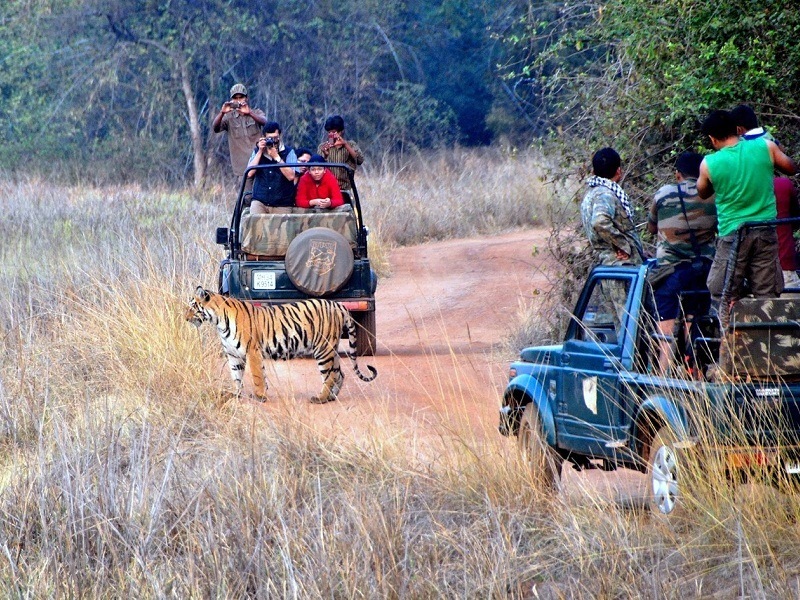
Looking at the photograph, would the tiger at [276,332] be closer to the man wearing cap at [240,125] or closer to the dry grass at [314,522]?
the dry grass at [314,522]

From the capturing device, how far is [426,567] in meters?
4.79

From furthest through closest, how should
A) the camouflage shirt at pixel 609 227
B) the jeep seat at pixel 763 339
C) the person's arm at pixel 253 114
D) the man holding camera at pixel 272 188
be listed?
the person's arm at pixel 253 114 → the man holding camera at pixel 272 188 → the camouflage shirt at pixel 609 227 → the jeep seat at pixel 763 339

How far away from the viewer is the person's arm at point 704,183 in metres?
6.05

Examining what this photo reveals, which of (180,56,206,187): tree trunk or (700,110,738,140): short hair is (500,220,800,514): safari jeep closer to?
(700,110,738,140): short hair

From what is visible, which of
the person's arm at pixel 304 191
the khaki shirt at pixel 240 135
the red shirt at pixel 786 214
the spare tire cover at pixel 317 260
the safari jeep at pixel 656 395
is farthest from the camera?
the khaki shirt at pixel 240 135

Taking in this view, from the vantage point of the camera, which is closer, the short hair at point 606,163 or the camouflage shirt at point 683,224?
the camouflage shirt at point 683,224

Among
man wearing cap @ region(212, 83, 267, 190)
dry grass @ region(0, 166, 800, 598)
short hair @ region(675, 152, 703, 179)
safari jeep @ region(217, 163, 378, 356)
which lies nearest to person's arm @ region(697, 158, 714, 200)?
short hair @ region(675, 152, 703, 179)

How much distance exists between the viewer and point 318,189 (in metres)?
11.5

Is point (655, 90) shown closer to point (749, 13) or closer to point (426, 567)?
point (749, 13)

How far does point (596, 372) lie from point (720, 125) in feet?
4.45

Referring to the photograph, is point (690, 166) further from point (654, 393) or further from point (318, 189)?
point (318, 189)

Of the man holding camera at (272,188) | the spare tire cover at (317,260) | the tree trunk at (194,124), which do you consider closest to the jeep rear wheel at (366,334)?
the spare tire cover at (317,260)

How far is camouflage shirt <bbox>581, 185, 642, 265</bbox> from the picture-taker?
23.4 feet

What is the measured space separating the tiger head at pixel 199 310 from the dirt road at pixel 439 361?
719 mm
